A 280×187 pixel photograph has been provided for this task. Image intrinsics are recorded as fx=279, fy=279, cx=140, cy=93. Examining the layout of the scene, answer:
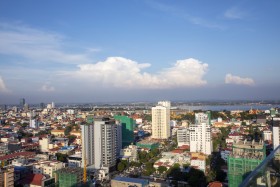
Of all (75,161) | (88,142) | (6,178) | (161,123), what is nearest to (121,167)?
(88,142)

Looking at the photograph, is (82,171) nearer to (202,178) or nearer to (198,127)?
(202,178)

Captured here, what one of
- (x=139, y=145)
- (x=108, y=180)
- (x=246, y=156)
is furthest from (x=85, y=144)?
(x=246, y=156)

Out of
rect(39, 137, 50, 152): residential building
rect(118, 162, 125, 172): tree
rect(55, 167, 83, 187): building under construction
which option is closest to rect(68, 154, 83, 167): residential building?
rect(118, 162, 125, 172): tree

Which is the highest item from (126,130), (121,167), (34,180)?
(126,130)

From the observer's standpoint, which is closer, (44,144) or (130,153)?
(130,153)

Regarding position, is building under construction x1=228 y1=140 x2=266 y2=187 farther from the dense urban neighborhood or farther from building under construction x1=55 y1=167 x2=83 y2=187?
Result: building under construction x1=55 y1=167 x2=83 y2=187

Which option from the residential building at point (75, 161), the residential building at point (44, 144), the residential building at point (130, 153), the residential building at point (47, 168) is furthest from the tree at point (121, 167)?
the residential building at point (44, 144)

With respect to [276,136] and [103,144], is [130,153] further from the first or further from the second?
[276,136]
